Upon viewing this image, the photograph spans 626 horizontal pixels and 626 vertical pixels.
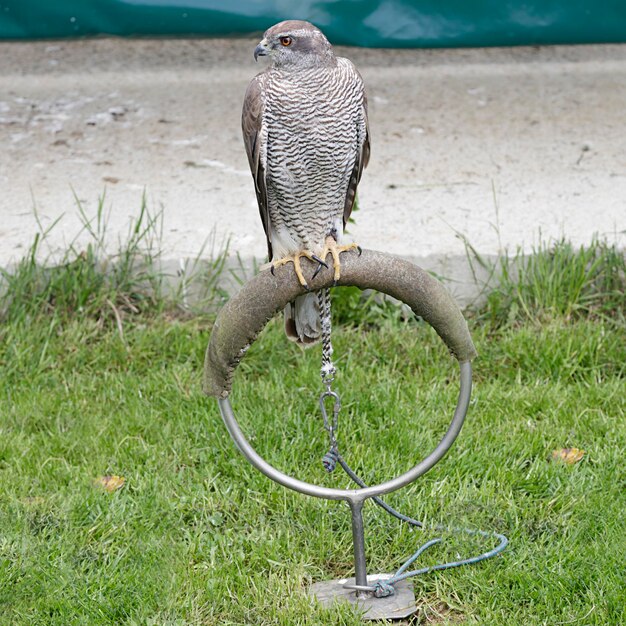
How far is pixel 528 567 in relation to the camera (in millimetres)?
2975

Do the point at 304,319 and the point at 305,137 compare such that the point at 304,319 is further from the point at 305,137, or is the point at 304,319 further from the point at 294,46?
the point at 294,46

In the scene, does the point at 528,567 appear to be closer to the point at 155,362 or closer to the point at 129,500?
the point at 129,500

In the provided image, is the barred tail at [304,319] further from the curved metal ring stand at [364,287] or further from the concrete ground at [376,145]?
the concrete ground at [376,145]

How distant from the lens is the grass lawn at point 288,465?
2912 mm

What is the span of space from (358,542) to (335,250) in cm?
86

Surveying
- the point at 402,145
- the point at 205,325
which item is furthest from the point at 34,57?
the point at 205,325

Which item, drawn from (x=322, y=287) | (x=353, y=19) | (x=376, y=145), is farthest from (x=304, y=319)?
(x=353, y=19)

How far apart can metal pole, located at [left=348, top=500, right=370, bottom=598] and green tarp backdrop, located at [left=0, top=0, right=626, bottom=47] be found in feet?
12.0

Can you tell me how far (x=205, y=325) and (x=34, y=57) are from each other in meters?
3.01

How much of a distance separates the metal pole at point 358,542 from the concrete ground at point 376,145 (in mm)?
1759

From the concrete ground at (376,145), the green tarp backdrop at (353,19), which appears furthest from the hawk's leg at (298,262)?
the green tarp backdrop at (353,19)

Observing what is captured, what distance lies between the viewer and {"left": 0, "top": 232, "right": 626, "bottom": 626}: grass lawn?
2912 millimetres

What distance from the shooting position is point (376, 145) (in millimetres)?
5363

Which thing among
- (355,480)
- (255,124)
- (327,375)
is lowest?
(355,480)
